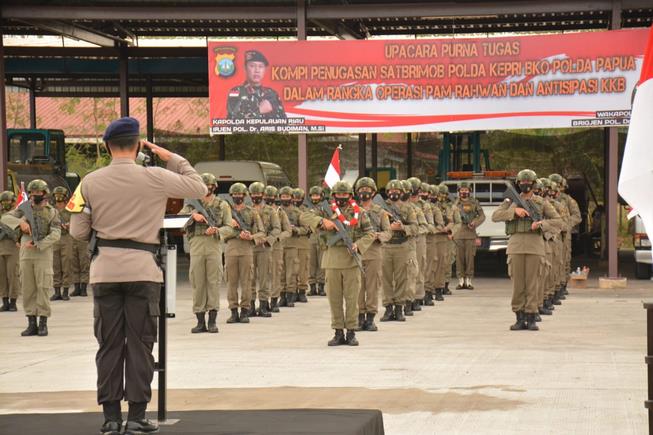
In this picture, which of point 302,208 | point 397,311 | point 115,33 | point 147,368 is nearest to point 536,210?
point 397,311

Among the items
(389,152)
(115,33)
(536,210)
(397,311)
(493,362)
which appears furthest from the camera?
(389,152)

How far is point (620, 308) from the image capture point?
19.7 metres

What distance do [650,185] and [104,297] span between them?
3.16 metres

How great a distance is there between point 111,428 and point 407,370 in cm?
581

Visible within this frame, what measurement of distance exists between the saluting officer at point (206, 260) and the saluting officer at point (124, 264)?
358 inches

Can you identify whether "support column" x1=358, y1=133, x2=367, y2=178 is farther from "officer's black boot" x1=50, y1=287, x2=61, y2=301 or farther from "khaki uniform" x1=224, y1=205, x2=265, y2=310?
"khaki uniform" x1=224, y1=205, x2=265, y2=310

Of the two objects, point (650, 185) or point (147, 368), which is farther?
point (147, 368)

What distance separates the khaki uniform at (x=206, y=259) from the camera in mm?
16547

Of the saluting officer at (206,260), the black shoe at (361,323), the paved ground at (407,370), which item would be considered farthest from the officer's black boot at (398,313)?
the saluting officer at (206,260)

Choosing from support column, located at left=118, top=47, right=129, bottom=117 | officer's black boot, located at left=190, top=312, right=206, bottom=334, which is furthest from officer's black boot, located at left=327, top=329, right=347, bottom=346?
support column, located at left=118, top=47, right=129, bottom=117

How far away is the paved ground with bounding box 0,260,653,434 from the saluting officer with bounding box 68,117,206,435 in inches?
105

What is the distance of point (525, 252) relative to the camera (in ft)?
54.0

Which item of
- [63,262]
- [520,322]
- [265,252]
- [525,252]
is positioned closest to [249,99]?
[63,262]

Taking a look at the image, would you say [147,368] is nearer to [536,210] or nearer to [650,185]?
[650,185]
